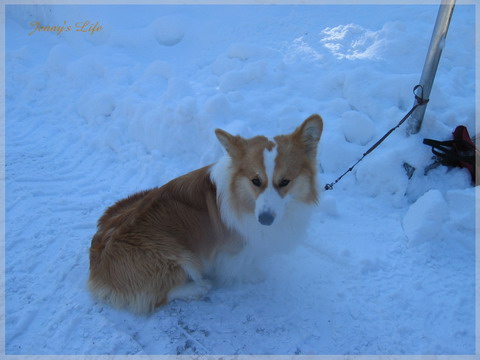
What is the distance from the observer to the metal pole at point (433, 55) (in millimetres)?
3031

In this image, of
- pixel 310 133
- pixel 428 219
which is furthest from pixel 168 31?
pixel 428 219

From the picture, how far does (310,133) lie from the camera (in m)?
2.34

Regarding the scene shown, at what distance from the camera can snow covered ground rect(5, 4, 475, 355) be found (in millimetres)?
2336

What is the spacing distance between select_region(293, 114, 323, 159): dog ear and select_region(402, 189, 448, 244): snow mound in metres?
1.15

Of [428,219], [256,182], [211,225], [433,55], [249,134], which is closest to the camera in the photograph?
[256,182]

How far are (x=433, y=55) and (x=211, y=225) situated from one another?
8.67ft

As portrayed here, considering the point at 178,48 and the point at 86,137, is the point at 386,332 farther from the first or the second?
the point at 178,48

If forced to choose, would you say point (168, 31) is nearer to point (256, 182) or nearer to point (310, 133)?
point (310, 133)

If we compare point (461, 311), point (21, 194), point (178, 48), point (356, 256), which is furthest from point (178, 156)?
point (461, 311)

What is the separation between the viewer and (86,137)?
14.6 ft

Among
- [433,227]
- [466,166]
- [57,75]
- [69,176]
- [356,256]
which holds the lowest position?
[356,256]

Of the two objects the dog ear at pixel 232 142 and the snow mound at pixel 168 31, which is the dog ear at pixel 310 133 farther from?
the snow mound at pixel 168 31

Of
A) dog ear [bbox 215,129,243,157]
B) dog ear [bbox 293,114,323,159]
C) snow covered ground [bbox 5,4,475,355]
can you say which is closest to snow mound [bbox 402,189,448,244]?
snow covered ground [bbox 5,4,475,355]

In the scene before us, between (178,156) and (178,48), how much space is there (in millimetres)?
2716
